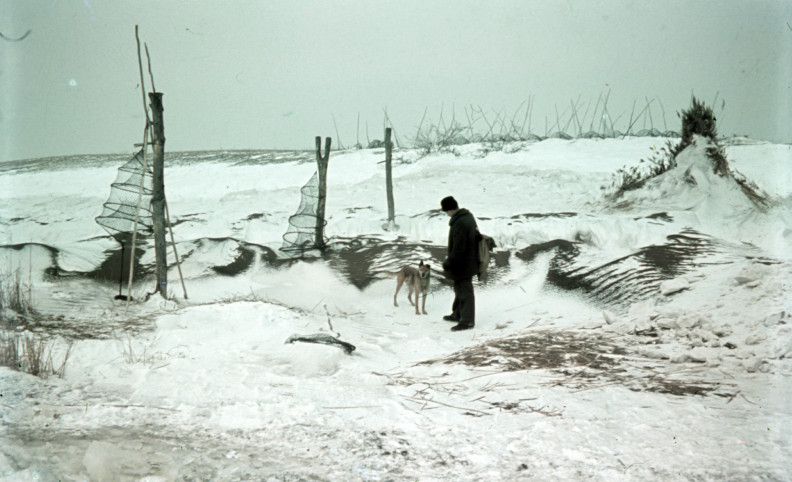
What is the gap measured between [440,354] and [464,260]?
1825 mm

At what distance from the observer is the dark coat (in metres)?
6.77

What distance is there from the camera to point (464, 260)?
677cm

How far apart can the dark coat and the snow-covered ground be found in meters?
0.76

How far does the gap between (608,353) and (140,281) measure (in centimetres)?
816

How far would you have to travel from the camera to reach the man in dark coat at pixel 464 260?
22.2 feet

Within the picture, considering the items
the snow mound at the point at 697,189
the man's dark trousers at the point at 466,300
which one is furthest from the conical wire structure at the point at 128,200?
the snow mound at the point at 697,189

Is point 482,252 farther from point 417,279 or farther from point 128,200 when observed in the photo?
point 128,200

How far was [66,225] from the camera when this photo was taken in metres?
14.2

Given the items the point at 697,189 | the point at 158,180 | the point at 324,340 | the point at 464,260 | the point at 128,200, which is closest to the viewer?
the point at 324,340

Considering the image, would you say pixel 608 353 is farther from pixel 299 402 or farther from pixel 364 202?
pixel 364 202

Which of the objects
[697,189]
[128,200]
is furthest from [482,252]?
[697,189]

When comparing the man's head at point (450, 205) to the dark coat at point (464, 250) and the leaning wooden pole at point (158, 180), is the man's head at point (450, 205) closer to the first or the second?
the dark coat at point (464, 250)

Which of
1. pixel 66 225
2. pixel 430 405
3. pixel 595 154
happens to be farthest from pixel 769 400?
pixel 66 225

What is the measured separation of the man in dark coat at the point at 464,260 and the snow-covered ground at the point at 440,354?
26cm
